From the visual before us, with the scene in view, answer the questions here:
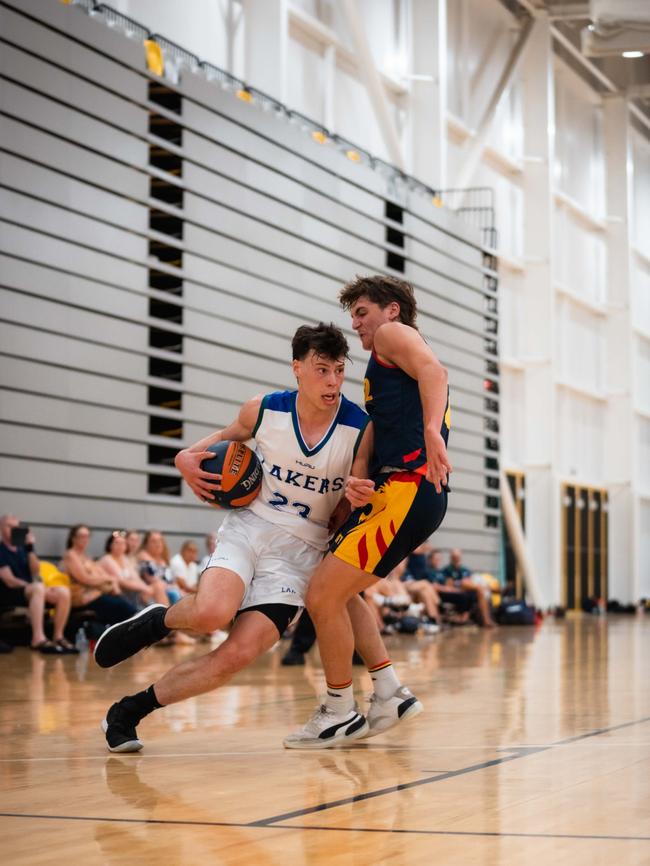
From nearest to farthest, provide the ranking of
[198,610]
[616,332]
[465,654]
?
[198,610]
[465,654]
[616,332]

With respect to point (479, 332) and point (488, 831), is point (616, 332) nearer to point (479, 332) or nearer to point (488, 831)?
point (479, 332)

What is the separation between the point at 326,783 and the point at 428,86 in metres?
20.2

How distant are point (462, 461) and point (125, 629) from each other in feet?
56.5

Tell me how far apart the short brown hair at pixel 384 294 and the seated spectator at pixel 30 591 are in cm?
686

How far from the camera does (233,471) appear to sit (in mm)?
4832

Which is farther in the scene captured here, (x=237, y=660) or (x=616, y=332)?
(x=616, y=332)

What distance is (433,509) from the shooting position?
4.81 metres

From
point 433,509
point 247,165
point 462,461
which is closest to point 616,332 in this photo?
point 462,461

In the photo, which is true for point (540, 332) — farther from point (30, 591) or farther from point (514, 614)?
point (30, 591)

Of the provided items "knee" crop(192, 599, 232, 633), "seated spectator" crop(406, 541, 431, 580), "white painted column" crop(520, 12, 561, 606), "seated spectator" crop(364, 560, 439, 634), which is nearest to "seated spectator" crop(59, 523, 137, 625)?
"seated spectator" crop(364, 560, 439, 634)

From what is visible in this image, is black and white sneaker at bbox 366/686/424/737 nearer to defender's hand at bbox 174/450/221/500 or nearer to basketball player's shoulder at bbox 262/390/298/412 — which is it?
defender's hand at bbox 174/450/221/500

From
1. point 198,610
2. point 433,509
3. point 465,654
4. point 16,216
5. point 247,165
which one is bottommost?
point 465,654

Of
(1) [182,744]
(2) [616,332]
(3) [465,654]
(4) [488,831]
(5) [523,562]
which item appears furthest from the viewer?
(2) [616,332]

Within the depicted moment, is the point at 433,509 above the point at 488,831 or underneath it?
above
